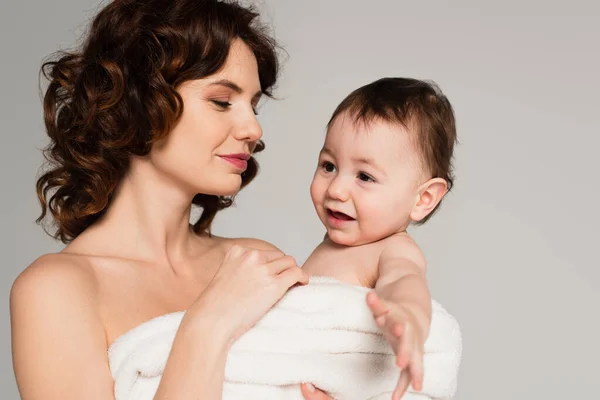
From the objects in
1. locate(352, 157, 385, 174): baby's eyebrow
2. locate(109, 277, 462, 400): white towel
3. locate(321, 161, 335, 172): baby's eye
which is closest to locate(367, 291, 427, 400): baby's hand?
locate(109, 277, 462, 400): white towel

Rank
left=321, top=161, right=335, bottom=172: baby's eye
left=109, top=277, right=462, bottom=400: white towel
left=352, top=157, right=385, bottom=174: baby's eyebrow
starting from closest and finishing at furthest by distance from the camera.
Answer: left=109, top=277, right=462, bottom=400: white towel < left=352, top=157, right=385, bottom=174: baby's eyebrow < left=321, top=161, right=335, bottom=172: baby's eye

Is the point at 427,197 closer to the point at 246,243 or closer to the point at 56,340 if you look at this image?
the point at 246,243

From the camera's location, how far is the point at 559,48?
336cm

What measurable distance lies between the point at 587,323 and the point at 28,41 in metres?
2.65

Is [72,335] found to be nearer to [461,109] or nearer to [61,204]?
[61,204]

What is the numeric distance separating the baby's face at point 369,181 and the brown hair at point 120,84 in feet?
1.41

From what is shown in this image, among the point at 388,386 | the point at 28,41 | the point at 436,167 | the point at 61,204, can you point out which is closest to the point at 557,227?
the point at 436,167

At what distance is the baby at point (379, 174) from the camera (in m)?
1.91

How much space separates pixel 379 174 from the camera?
6.26 ft

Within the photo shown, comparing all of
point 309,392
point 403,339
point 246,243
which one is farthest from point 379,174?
point 246,243

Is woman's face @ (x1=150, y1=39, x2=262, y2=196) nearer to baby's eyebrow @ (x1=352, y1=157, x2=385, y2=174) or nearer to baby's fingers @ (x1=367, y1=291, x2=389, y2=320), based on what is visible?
baby's eyebrow @ (x1=352, y1=157, x2=385, y2=174)

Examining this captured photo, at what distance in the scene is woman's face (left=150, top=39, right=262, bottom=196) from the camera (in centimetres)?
208

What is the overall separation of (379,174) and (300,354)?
484 millimetres

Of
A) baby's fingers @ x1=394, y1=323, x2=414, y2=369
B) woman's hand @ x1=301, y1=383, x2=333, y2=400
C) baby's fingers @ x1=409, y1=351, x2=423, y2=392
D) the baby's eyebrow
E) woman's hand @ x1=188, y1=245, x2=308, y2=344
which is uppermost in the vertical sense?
the baby's eyebrow
